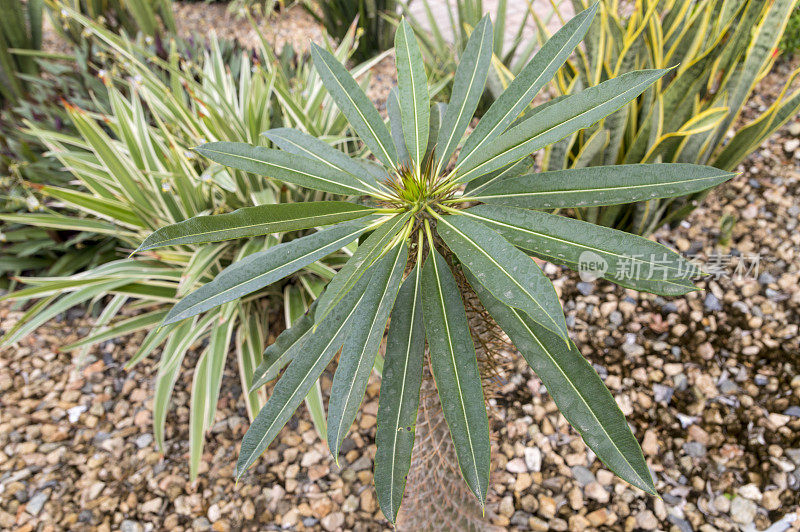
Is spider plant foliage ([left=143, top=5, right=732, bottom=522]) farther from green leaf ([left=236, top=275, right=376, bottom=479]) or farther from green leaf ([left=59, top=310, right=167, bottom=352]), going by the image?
green leaf ([left=59, top=310, right=167, bottom=352])

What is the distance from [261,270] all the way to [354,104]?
351mm

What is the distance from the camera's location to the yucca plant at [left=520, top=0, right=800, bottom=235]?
150cm

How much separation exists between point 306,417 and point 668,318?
1203 mm

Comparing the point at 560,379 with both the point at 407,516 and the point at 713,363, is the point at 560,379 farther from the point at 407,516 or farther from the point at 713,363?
the point at 713,363

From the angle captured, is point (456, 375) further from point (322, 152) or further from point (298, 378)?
point (322, 152)

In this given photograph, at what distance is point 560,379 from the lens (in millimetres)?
731

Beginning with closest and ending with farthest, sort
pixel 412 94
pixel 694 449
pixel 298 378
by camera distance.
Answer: pixel 298 378, pixel 412 94, pixel 694 449

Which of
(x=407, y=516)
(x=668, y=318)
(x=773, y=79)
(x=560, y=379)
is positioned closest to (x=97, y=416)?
(x=407, y=516)

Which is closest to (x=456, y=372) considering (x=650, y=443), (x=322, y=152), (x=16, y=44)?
(x=322, y=152)

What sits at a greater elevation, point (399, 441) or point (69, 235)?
point (69, 235)

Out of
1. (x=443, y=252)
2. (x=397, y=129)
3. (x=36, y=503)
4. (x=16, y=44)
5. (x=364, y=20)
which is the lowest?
(x=36, y=503)

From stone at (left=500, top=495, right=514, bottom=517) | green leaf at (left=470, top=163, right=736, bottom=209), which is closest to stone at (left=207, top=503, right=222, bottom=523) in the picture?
stone at (left=500, top=495, right=514, bottom=517)

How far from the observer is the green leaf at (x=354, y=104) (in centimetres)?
89

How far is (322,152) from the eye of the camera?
35.6 inches
